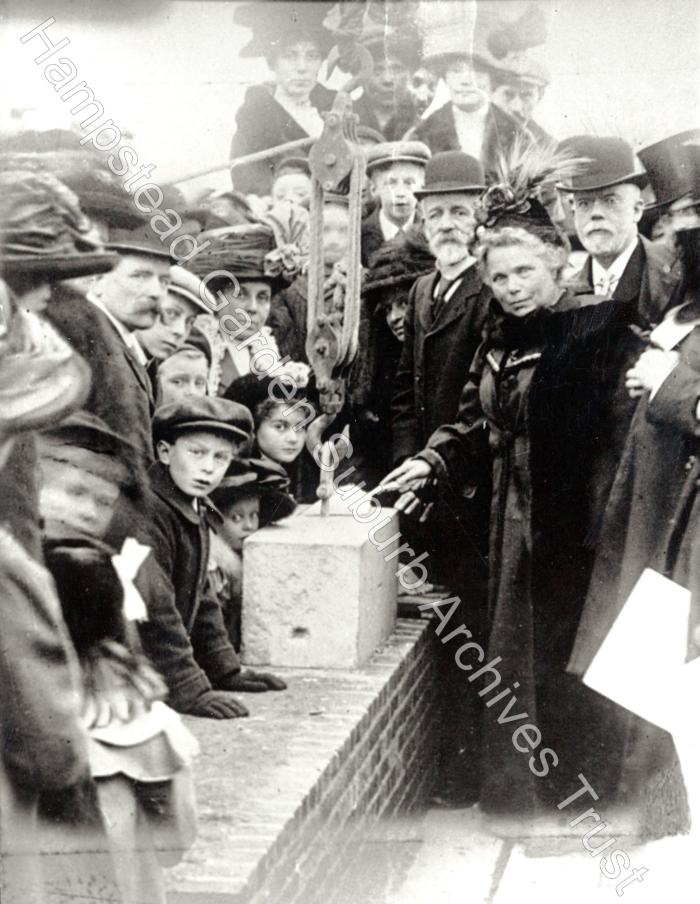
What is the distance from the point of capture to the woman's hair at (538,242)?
5.39m

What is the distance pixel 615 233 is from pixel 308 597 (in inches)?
76.0

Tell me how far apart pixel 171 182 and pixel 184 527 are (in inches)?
54.2

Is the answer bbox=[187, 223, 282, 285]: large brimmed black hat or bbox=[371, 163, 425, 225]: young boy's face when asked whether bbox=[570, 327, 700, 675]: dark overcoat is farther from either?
bbox=[187, 223, 282, 285]: large brimmed black hat

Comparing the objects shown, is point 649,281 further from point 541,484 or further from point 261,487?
point 261,487

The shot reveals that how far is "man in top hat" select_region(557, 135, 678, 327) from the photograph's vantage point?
522 centimetres

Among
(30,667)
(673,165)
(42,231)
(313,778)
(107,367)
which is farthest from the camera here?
(673,165)

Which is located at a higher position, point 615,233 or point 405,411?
point 615,233

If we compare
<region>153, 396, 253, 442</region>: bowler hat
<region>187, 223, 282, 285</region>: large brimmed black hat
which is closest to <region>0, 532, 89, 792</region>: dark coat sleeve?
<region>153, 396, 253, 442</region>: bowler hat

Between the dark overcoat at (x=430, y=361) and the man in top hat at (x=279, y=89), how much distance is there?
816 mm

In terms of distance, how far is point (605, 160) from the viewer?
5227mm

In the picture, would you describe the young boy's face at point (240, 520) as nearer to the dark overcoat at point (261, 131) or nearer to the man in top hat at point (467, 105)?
the dark overcoat at point (261, 131)

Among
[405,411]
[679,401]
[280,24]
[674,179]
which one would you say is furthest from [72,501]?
[674,179]

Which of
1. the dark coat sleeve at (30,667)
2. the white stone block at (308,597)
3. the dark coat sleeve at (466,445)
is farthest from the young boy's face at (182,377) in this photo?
the dark coat sleeve at (466,445)

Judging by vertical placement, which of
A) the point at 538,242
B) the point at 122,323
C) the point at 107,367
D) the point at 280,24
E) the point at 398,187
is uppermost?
the point at 280,24
